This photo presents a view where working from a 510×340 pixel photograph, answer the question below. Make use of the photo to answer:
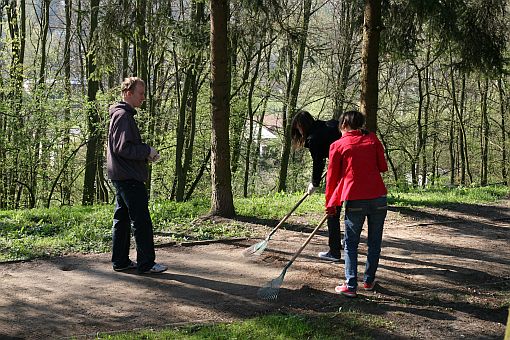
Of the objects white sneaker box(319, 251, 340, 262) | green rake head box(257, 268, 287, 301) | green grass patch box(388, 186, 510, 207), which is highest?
green grass patch box(388, 186, 510, 207)

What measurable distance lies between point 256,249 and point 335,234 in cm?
103

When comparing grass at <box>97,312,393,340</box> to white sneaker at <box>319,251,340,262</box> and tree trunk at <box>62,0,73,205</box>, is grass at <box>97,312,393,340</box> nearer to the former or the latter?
white sneaker at <box>319,251,340,262</box>

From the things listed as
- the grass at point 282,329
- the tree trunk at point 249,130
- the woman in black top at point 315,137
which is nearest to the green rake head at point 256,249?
the woman in black top at point 315,137

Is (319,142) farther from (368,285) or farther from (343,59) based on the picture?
(343,59)

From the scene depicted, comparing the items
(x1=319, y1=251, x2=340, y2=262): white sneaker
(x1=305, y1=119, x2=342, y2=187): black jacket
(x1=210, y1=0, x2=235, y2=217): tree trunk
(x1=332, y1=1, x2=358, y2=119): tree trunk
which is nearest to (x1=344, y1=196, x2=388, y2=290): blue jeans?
(x1=305, y1=119, x2=342, y2=187): black jacket

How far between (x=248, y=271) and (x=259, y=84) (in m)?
17.2

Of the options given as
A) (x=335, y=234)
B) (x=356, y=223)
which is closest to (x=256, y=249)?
(x=335, y=234)

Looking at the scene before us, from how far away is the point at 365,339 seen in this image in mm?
3996

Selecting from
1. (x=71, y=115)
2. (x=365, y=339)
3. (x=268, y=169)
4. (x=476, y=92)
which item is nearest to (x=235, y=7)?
(x=365, y=339)

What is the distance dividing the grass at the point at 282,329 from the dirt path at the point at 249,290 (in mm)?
121

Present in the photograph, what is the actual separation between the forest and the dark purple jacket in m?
2.68

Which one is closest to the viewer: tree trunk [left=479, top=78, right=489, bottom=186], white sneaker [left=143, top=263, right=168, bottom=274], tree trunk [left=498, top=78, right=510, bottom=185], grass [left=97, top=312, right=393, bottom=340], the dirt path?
grass [left=97, top=312, right=393, bottom=340]

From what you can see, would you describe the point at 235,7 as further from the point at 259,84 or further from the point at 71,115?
the point at 259,84

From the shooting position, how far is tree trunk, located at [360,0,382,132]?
29.2ft
